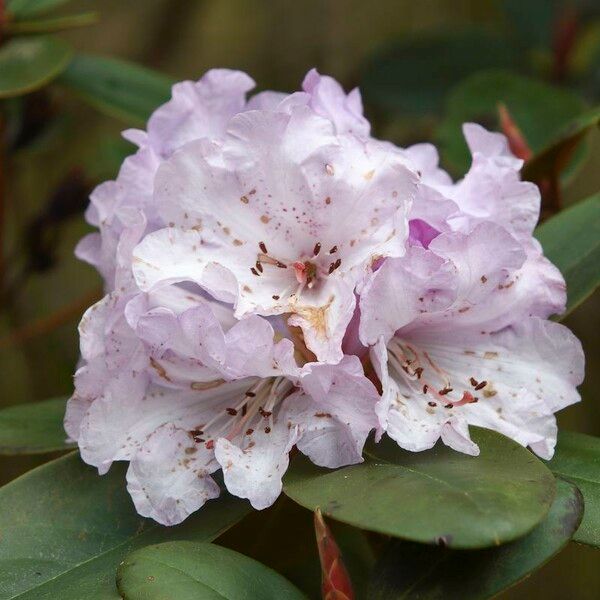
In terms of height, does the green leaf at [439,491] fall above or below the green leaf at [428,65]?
above

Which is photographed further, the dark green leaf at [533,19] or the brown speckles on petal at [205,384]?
the dark green leaf at [533,19]

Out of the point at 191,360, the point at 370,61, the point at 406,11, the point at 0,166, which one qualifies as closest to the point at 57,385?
the point at 0,166

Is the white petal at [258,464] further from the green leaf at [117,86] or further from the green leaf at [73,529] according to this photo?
the green leaf at [117,86]

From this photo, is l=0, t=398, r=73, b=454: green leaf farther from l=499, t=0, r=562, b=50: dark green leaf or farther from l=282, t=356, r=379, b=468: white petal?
l=499, t=0, r=562, b=50: dark green leaf

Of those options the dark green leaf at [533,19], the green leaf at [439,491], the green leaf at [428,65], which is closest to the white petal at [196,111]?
the green leaf at [439,491]

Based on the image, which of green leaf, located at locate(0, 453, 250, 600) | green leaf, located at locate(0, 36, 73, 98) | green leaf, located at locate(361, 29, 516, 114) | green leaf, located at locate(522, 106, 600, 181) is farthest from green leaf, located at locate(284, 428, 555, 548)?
green leaf, located at locate(361, 29, 516, 114)

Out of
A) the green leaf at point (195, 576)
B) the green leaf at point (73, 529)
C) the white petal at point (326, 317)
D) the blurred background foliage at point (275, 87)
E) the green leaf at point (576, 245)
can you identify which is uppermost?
the white petal at point (326, 317)
